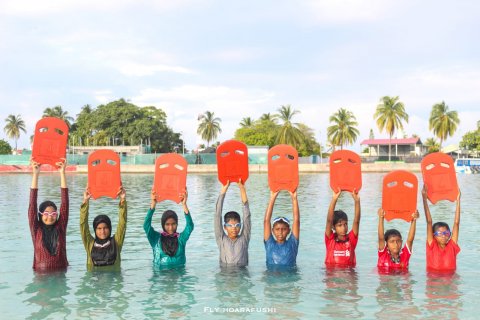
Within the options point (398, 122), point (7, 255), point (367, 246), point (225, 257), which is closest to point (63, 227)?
point (225, 257)

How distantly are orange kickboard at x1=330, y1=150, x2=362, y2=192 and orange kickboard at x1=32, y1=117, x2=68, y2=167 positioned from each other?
12.3ft

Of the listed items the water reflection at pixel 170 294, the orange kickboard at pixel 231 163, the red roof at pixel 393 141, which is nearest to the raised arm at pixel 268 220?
the orange kickboard at pixel 231 163

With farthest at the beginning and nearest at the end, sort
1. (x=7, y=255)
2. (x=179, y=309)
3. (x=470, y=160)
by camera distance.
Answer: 1. (x=470, y=160)
2. (x=7, y=255)
3. (x=179, y=309)

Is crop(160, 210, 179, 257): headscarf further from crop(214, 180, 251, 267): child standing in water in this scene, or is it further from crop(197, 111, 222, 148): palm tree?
crop(197, 111, 222, 148): palm tree

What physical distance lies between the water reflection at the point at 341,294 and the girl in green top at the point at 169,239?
81.1 inches

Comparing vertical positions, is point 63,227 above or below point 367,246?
above

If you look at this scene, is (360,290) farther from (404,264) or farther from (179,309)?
(179,309)

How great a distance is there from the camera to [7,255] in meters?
10.0

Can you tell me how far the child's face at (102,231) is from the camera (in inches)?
276

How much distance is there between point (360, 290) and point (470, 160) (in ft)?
187

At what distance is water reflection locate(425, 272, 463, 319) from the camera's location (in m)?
6.20

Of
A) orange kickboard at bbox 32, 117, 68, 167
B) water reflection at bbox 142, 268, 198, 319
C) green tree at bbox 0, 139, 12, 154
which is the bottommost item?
water reflection at bbox 142, 268, 198, 319

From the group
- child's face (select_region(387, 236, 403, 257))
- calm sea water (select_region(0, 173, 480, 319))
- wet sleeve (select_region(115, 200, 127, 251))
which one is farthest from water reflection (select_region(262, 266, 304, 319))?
wet sleeve (select_region(115, 200, 127, 251))

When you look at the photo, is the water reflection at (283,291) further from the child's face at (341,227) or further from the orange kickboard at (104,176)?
the orange kickboard at (104,176)
